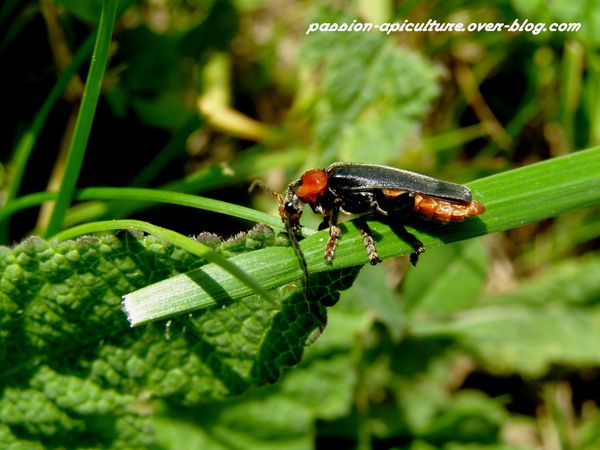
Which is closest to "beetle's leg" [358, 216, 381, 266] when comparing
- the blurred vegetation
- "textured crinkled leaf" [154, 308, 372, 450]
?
the blurred vegetation

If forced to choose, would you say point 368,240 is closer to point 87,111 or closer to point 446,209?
point 446,209

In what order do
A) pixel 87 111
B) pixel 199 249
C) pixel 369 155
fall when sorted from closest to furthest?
pixel 199 249
pixel 87 111
pixel 369 155

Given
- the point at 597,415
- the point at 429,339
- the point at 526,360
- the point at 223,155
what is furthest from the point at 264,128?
the point at 597,415

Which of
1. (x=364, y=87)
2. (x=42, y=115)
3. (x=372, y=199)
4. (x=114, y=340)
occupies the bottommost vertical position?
Result: (x=114, y=340)

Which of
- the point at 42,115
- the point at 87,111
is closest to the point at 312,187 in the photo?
the point at 87,111

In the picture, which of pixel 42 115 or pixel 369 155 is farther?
pixel 369 155

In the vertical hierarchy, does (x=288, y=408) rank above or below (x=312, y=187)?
below

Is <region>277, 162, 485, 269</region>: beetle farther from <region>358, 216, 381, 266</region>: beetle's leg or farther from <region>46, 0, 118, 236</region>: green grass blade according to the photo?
<region>46, 0, 118, 236</region>: green grass blade
